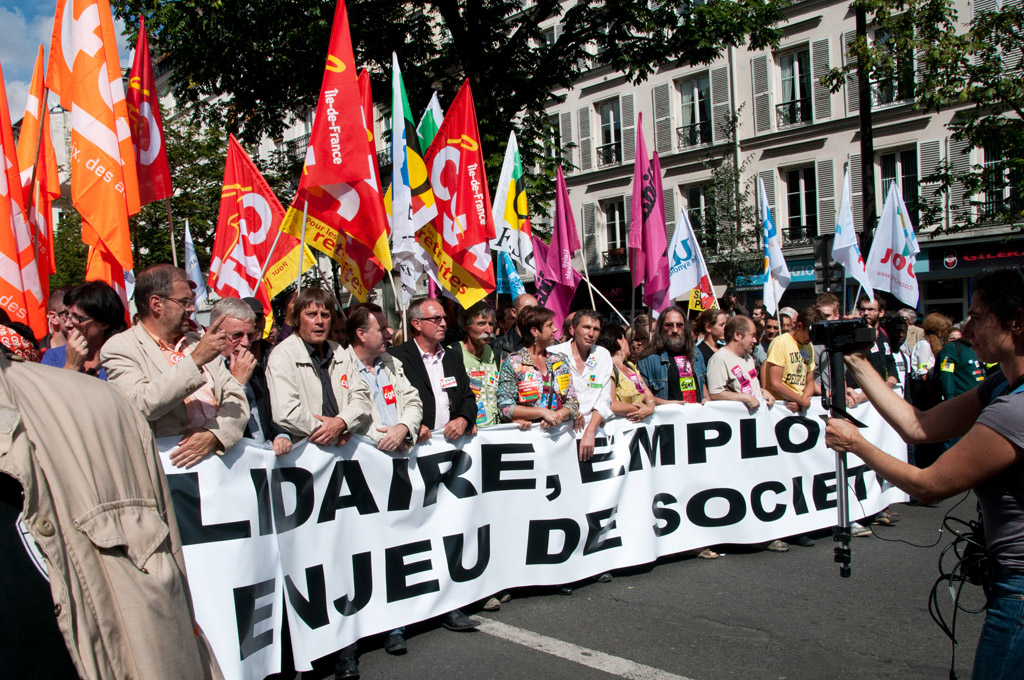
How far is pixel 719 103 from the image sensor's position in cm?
2766

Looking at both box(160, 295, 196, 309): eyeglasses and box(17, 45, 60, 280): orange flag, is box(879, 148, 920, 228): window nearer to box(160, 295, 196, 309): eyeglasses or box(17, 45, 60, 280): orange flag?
box(17, 45, 60, 280): orange flag

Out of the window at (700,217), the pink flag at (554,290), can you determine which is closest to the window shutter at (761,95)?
the window at (700,217)

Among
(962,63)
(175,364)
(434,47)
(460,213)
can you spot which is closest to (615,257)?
(434,47)

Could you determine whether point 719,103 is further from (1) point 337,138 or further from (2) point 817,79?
(1) point 337,138

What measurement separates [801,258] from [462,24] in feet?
45.7

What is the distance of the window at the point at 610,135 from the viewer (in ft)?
101

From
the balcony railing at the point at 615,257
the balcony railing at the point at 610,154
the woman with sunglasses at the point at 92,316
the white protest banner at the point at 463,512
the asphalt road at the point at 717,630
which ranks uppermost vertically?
the balcony railing at the point at 610,154

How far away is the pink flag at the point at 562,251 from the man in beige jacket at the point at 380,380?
5.15m

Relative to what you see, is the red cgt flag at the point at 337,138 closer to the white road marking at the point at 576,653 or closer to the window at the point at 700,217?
the white road marking at the point at 576,653

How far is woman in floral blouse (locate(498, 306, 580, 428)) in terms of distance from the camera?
558cm

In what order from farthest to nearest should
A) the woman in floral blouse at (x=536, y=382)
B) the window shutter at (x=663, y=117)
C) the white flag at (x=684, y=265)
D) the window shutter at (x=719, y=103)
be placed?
the window shutter at (x=663, y=117), the window shutter at (x=719, y=103), the white flag at (x=684, y=265), the woman in floral blouse at (x=536, y=382)

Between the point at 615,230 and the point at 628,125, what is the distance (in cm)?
378

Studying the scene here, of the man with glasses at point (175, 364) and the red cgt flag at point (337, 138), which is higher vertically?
the red cgt flag at point (337, 138)

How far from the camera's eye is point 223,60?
1527 centimetres
